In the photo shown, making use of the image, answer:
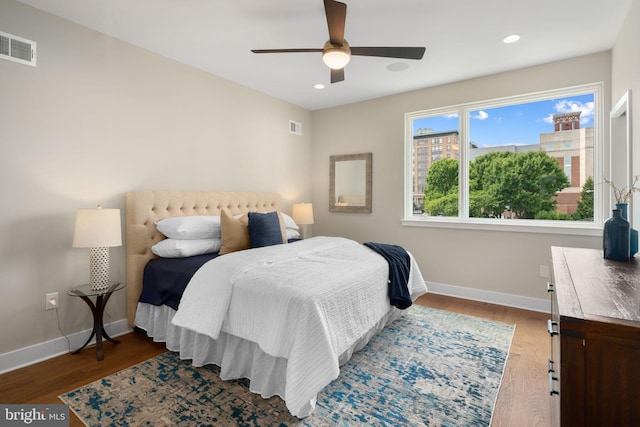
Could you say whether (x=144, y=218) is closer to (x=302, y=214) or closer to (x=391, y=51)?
(x=302, y=214)

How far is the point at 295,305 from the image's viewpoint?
1800 millimetres

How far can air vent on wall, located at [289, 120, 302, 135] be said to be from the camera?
4.86 metres

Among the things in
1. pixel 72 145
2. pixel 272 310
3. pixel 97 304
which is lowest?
pixel 97 304

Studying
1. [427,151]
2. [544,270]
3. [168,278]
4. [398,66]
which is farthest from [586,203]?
[168,278]

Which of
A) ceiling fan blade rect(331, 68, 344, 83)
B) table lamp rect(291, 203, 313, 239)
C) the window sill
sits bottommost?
the window sill

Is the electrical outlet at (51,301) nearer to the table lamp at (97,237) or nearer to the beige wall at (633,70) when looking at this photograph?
the table lamp at (97,237)

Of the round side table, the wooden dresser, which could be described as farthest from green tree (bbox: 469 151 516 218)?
the round side table

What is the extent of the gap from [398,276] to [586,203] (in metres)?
2.34

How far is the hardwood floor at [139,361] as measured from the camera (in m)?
1.89

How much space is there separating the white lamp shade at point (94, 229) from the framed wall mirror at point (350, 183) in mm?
3174

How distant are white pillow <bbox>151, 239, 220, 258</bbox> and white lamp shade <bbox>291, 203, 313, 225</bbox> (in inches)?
69.7

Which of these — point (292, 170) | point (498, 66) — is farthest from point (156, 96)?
point (498, 66)

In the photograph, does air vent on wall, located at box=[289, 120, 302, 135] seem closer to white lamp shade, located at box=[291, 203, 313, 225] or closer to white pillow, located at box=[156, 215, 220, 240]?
white lamp shade, located at box=[291, 203, 313, 225]

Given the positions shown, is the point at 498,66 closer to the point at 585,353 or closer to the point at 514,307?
the point at 514,307
